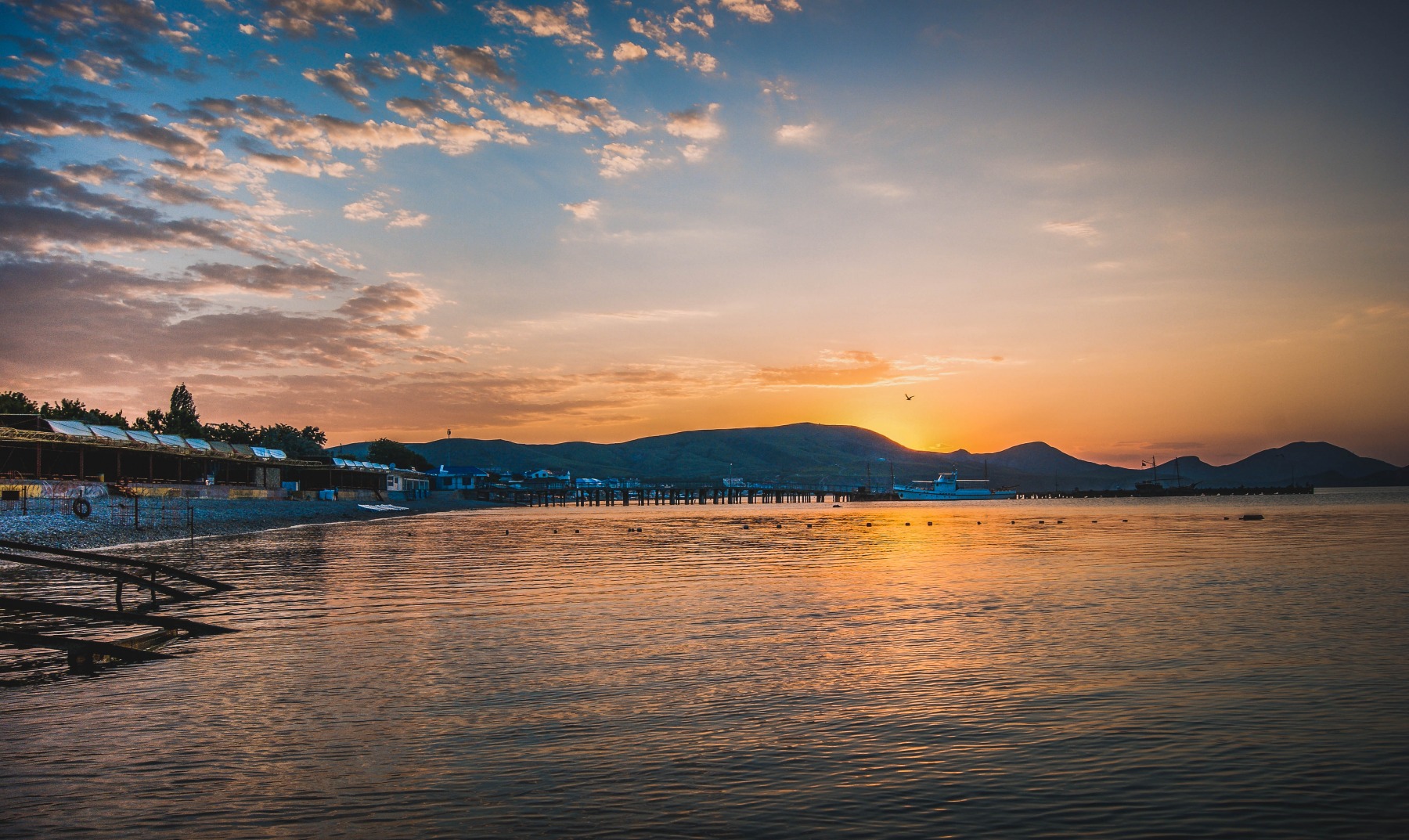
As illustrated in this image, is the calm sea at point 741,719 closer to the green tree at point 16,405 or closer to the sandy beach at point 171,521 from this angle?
the sandy beach at point 171,521

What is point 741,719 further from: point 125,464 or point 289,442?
point 289,442

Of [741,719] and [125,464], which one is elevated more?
[125,464]

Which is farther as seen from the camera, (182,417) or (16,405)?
(182,417)

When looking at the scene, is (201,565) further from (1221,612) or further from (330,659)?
(1221,612)

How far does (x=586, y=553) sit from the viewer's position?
169ft

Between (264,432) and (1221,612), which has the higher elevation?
(264,432)

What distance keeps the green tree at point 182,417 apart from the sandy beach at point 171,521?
168ft

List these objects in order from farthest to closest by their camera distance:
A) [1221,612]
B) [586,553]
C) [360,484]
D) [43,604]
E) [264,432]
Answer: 1. [264,432]
2. [360,484]
3. [586,553]
4. [1221,612]
5. [43,604]

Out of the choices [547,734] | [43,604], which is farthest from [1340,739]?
[43,604]

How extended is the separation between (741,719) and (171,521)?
245 ft

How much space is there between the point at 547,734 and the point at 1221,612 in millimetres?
20064

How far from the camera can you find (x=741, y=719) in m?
12.7

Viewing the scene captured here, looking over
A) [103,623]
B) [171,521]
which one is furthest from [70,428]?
[103,623]

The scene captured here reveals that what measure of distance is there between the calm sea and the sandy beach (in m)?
31.3
